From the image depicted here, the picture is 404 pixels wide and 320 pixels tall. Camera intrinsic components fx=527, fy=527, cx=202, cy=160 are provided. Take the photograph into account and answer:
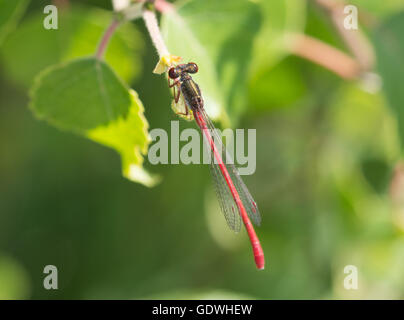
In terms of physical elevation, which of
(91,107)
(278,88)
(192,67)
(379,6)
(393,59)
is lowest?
(91,107)

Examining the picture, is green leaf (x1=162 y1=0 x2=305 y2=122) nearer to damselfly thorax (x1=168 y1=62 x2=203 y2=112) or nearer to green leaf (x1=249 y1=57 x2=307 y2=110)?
damselfly thorax (x1=168 y1=62 x2=203 y2=112)

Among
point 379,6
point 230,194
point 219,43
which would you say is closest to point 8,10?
point 219,43

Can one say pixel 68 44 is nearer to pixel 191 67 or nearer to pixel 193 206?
pixel 191 67

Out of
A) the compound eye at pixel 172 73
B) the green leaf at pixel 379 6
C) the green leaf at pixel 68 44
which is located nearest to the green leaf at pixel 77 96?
the compound eye at pixel 172 73

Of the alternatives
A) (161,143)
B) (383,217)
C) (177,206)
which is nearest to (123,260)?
(177,206)

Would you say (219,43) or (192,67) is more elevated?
(219,43)

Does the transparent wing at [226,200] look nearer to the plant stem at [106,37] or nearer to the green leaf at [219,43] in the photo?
the green leaf at [219,43]
